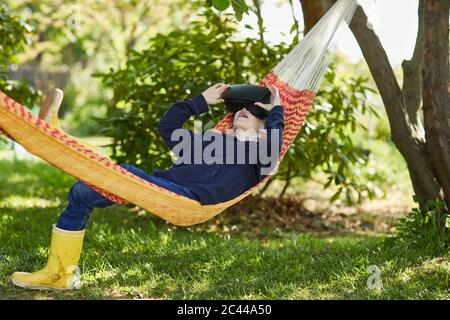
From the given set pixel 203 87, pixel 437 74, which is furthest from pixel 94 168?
pixel 203 87

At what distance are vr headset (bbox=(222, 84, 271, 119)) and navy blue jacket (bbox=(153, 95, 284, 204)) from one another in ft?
0.28

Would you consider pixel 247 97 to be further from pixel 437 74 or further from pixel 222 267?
pixel 437 74

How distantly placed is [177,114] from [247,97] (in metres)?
0.30

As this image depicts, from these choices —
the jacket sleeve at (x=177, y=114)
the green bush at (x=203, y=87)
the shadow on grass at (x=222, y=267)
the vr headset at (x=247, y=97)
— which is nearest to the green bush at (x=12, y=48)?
the green bush at (x=203, y=87)

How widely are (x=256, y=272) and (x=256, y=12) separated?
1.78 metres

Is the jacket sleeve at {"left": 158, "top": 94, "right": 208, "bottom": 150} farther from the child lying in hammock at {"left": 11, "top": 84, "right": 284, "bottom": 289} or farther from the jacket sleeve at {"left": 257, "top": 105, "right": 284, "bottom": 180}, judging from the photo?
the jacket sleeve at {"left": 257, "top": 105, "right": 284, "bottom": 180}

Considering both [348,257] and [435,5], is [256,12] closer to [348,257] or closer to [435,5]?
[435,5]

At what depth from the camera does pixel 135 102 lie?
3941 millimetres

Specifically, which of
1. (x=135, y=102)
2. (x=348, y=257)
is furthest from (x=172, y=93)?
(x=348, y=257)

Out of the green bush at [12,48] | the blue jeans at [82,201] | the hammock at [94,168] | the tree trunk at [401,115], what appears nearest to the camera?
the hammock at [94,168]

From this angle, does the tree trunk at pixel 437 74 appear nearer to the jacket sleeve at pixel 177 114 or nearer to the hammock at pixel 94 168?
the hammock at pixel 94 168

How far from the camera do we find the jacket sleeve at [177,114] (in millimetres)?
2639
